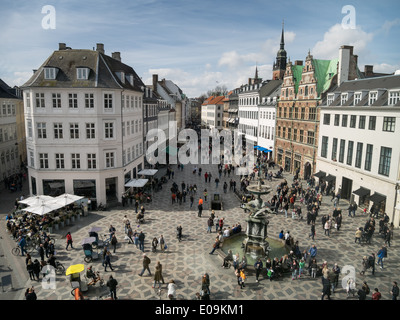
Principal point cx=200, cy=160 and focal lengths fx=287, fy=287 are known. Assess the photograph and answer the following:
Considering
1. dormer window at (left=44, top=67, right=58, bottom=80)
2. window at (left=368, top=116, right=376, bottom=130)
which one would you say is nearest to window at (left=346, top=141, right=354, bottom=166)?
window at (left=368, top=116, right=376, bottom=130)

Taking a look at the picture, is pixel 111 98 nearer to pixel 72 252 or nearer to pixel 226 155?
pixel 72 252

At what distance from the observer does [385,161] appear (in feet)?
88.9

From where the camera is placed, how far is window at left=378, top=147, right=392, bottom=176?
26.7 meters

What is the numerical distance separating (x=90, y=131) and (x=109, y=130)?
193 cm

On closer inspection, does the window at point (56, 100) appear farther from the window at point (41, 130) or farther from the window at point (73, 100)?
the window at point (41, 130)

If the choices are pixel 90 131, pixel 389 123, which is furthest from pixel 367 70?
pixel 90 131

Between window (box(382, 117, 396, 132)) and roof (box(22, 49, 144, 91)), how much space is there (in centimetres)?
2627

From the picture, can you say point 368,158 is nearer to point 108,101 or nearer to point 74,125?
point 108,101

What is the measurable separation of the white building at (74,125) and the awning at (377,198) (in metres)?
26.0

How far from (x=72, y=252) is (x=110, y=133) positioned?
1398 centimetres
